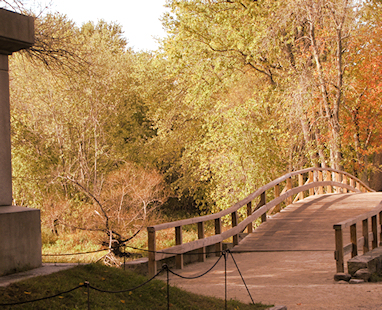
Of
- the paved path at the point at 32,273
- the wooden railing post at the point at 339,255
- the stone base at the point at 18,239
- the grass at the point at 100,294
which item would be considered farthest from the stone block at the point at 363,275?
the stone base at the point at 18,239

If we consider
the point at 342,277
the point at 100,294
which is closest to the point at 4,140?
the point at 100,294

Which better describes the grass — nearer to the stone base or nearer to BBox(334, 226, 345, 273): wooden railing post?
the stone base

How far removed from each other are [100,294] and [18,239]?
113 centimetres

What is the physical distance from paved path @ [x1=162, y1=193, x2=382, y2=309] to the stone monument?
2348mm

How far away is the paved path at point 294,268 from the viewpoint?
562 centimetres

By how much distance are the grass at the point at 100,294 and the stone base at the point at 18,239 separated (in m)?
0.46

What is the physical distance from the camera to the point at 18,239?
4.67 metres

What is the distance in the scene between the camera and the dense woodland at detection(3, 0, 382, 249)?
16281mm

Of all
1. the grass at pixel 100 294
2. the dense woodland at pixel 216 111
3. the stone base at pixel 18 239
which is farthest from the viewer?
the dense woodland at pixel 216 111

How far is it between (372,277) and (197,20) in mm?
14227

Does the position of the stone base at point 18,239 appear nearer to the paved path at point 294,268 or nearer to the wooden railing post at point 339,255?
the paved path at point 294,268

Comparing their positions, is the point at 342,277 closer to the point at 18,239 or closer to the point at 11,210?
the point at 18,239

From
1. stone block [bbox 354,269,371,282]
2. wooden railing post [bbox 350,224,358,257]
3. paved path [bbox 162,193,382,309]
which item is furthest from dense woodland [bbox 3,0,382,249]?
stone block [bbox 354,269,371,282]

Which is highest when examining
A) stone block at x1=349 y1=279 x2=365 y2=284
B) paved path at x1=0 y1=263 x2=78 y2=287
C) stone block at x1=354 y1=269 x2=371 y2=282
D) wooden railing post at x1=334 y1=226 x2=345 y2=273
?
paved path at x1=0 y1=263 x2=78 y2=287
